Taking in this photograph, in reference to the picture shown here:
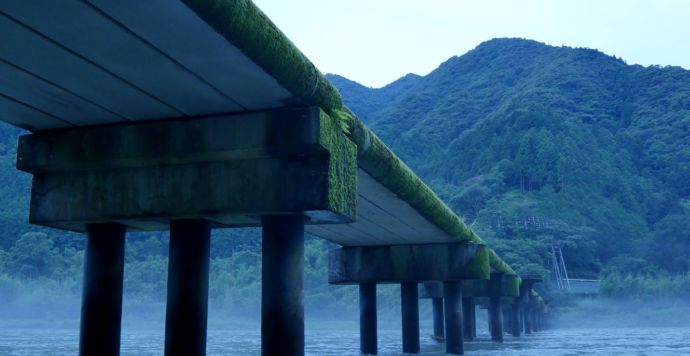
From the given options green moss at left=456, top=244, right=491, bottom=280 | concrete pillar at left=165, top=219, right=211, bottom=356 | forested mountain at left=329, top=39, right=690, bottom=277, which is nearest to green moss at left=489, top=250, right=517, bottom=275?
green moss at left=456, top=244, right=491, bottom=280

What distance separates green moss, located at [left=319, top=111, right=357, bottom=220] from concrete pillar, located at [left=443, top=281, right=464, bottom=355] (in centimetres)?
2143

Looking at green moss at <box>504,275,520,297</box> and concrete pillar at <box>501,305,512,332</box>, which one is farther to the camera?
concrete pillar at <box>501,305,512,332</box>

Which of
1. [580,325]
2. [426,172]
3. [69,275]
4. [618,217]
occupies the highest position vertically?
[426,172]

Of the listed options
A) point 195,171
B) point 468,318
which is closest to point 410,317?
point 468,318

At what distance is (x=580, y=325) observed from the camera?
5226 inches

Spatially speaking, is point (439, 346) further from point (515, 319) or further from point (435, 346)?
point (515, 319)

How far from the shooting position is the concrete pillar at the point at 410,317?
31125mm

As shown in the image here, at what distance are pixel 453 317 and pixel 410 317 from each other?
2.31 meters

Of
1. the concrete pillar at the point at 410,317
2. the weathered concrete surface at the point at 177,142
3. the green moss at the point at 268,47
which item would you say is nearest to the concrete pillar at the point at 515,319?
the concrete pillar at the point at 410,317

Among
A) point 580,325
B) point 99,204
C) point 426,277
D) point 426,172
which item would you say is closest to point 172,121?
point 99,204

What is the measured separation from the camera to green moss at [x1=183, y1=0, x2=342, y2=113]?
25.9 ft

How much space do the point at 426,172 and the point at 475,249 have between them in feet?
565

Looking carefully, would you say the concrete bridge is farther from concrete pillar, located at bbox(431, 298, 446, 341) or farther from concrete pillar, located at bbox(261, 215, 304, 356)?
concrete pillar, located at bbox(431, 298, 446, 341)

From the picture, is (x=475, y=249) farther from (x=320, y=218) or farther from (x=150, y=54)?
(x=150, y=54)
